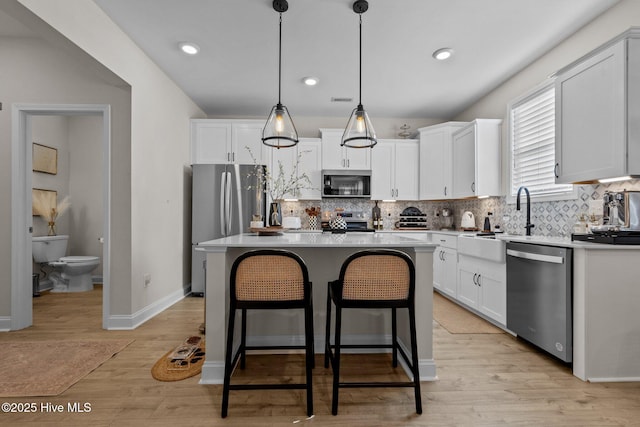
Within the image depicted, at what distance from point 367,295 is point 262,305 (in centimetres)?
61

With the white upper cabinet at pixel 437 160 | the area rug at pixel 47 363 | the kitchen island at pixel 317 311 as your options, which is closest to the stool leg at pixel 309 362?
the kitchen island at pixel 317 311

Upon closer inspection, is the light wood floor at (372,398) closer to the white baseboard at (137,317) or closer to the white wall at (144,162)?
the white baseboard at (137,317)

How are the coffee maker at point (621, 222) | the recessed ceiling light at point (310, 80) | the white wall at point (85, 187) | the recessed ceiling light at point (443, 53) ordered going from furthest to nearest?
the white wall at point (85, 187) < the recessed ceiling light at point (310, 80) < the recessed ceiling light at point (443, 53) < the coffee maker at point (621, 222)

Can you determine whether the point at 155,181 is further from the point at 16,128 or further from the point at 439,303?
the point at 439,303

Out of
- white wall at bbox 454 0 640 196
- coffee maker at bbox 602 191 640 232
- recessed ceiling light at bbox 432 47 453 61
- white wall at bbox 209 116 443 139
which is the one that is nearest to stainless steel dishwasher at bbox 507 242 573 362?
coffee maker at bbox 602 191 640 232

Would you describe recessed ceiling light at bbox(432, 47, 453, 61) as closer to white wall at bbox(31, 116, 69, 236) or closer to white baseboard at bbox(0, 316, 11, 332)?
white baseboard at bbox(0, 316, 11, 332)

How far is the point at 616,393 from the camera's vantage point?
2.01 meters

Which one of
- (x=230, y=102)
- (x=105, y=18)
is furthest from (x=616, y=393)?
(x=230, y=102)

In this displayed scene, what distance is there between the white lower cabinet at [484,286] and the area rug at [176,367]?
273 centimetres

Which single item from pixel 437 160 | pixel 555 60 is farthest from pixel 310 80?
pixel 555 60

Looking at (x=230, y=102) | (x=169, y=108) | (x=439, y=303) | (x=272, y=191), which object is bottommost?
(x=439, y=303)

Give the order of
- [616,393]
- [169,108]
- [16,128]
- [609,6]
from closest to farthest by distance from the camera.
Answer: [616,393] < [609,6] < [16,128] < [169,108]

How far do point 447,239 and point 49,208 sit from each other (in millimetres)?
5918

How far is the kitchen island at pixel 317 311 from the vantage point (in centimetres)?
213
